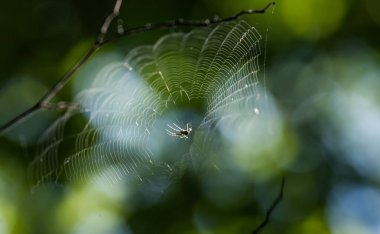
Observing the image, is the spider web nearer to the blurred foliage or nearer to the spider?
the spider

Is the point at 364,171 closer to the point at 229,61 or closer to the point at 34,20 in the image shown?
the point at 34,20

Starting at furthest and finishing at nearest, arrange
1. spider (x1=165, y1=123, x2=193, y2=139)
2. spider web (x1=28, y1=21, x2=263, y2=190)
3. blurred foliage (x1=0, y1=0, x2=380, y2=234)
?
blurred foliage (x1=0, y1=0, x2=380, y2=234), spider (x1=165, y1=123, x2=193, y2=139), spider web (x1=28, y1=21, x2=263, y2=190)

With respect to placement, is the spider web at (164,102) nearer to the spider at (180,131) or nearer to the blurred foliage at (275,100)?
the spider at (180,131)

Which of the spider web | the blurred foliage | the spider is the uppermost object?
the spider web

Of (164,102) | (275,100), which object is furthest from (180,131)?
(275,100)

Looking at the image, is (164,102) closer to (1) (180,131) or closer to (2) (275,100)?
(1) (180,131)

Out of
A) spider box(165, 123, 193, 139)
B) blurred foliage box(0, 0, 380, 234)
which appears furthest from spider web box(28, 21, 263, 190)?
blurred foliage box(0, 0, 380, 234)
